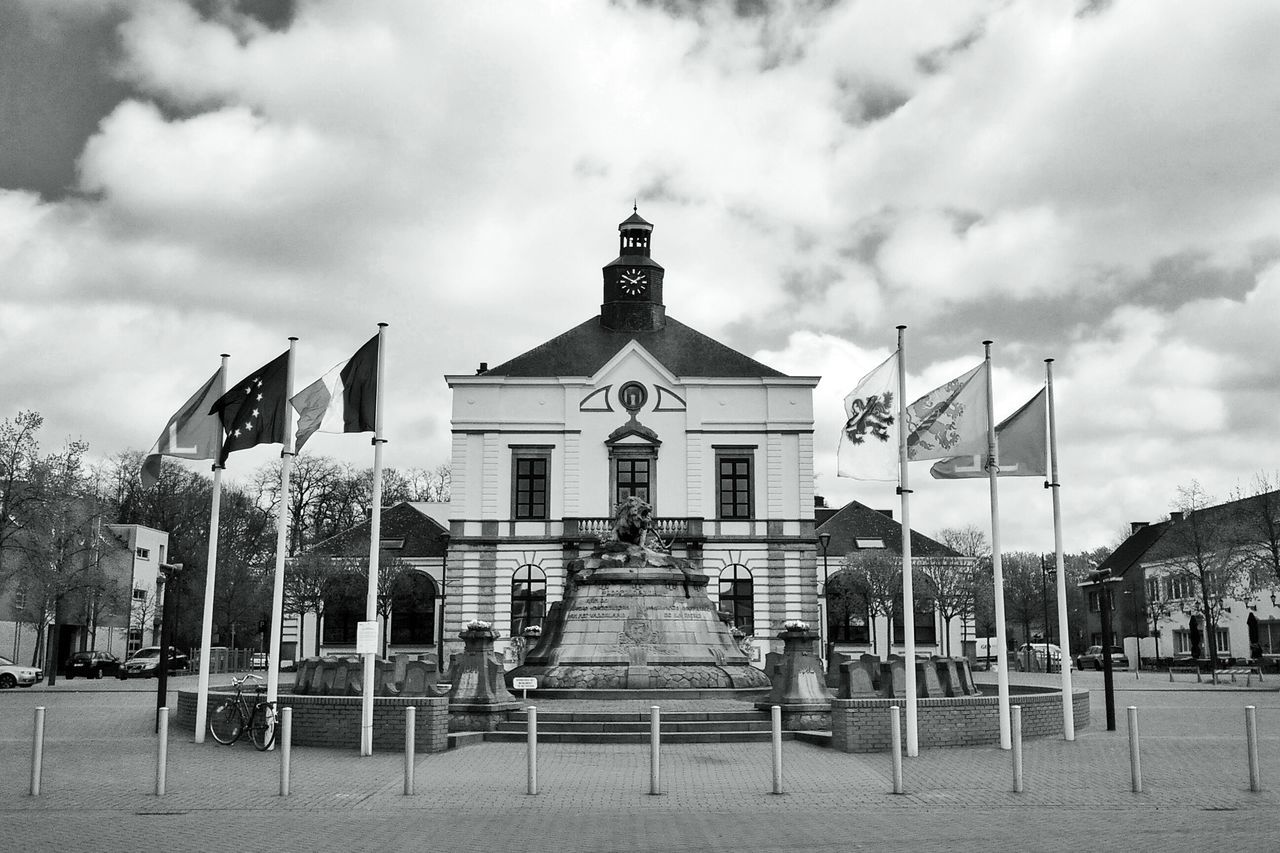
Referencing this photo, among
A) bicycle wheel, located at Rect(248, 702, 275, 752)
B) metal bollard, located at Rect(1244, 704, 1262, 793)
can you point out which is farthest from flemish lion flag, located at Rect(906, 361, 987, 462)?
bicycle wheel, located at Rect(248, 702, 275, 752)

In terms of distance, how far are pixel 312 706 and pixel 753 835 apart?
10.3m

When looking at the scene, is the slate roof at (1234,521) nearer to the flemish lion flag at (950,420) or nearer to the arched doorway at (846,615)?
the arched doorway at (846,615)

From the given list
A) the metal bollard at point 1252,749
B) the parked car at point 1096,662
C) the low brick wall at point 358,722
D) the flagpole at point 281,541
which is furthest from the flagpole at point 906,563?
the parked car at point 1096,662

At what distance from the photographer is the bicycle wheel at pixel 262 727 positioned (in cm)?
1967

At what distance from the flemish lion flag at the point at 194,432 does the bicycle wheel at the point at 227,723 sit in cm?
398

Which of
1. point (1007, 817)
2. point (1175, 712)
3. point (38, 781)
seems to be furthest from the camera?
point (1175, 712)

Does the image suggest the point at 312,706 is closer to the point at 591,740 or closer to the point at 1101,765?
the point at 591,740

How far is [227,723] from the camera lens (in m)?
21.0

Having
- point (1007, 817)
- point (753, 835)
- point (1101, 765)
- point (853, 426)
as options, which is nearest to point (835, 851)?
point (753, 835)

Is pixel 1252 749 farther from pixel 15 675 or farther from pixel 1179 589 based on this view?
pixel 1179 589

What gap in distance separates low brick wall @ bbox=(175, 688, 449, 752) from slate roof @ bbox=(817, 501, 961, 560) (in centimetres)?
5107

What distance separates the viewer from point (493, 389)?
57500mm

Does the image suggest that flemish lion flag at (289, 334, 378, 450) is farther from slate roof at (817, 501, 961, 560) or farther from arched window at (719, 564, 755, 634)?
slate roof at (817, 501, 961, 560)

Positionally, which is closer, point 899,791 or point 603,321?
point 899,791
